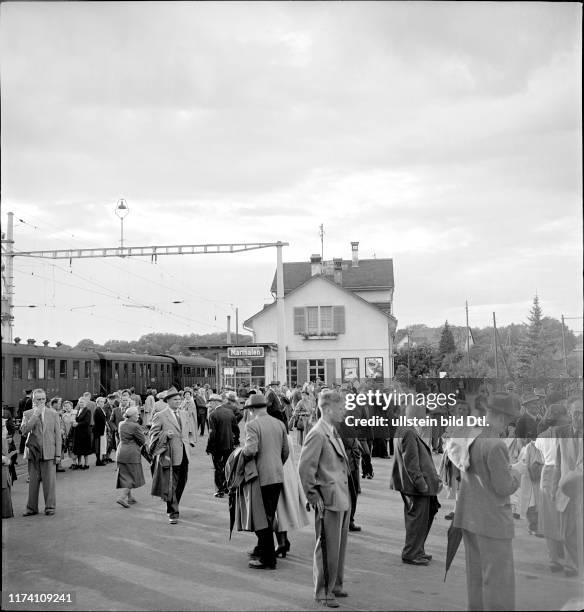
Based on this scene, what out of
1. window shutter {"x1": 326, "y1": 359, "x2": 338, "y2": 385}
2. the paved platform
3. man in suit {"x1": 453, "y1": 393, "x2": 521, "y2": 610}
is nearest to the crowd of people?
man in suit {"x1": 453, "y1": 393, "x2": 521, "y2": 610}

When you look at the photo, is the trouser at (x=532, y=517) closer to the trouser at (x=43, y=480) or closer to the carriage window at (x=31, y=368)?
the carriage window at (x=31, y=368)

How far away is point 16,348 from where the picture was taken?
6.46m

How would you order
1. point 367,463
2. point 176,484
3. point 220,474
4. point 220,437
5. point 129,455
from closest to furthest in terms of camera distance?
point 176,484 → point 129,455 → point 220,437 → point 220,474 → point 367,463

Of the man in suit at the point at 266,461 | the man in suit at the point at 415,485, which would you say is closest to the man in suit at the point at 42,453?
the man in suit at the point at 266,461

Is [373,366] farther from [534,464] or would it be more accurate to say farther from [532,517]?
[532,517]

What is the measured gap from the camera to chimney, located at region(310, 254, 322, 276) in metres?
8.50

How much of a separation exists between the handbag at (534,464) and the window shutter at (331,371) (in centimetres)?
242

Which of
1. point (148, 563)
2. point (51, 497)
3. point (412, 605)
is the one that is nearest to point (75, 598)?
point (148, 563)

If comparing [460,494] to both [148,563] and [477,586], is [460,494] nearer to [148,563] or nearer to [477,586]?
[477,586]

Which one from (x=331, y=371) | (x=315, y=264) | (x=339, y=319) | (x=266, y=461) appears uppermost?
(x=315, y=264)

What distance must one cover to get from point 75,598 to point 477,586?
315cm

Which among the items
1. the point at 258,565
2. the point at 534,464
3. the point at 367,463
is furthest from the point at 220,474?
the point at 534,464

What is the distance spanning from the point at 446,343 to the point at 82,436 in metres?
8.59

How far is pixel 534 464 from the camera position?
823cm
